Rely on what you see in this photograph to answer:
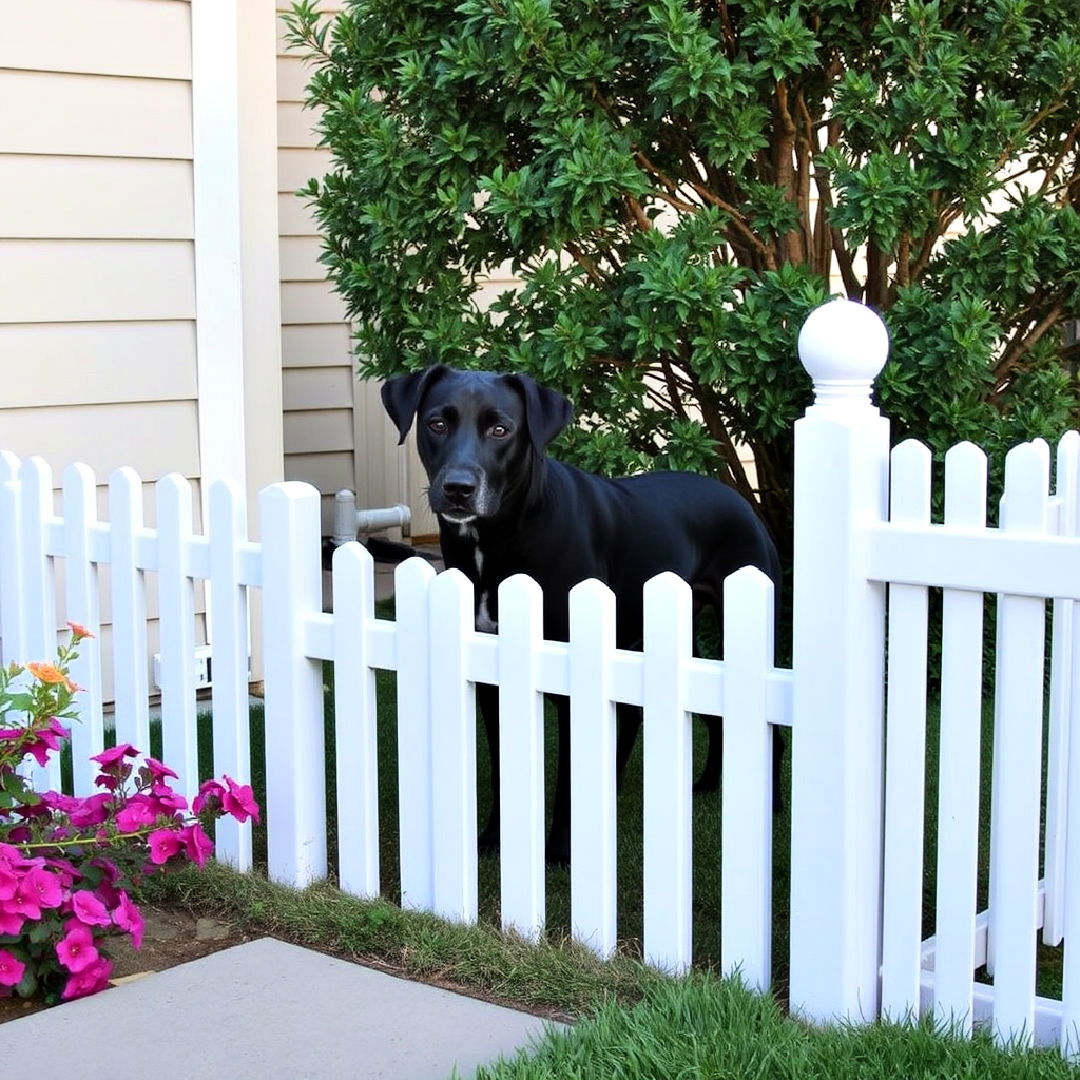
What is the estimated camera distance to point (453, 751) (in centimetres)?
366

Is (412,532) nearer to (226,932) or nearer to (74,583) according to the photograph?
(74,583)

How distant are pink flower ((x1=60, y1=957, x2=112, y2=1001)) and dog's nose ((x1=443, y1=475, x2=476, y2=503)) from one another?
1.43 metres

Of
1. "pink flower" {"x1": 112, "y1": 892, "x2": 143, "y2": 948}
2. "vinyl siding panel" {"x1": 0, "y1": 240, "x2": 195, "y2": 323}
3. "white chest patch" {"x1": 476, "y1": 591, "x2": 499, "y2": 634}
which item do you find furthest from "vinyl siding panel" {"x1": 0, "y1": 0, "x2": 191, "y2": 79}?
"pink flower" {"x1": 112, "y1": 892, "x2": 143, "y2": 948}

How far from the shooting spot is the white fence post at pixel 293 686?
12.9 ft

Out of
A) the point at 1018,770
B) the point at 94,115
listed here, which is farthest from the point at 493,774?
the point at 94,115

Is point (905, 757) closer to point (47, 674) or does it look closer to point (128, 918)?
point (128, 918)

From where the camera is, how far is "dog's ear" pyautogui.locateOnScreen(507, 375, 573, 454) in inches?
167

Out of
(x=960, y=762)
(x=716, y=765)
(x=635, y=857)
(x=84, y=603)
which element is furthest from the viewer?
(x=716, y=765)

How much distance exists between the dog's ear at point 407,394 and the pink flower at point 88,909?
4.78 feet

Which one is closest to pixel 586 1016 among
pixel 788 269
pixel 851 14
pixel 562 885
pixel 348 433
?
pixel 562 885

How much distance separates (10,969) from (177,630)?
1.14m

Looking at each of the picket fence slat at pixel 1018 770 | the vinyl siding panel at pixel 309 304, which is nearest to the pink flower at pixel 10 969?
the picket fence slat at pixel 1018 770

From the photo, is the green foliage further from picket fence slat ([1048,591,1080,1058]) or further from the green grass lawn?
picket fence slat ([1048,591,1080,1058])

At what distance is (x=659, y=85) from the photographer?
5395 mm
